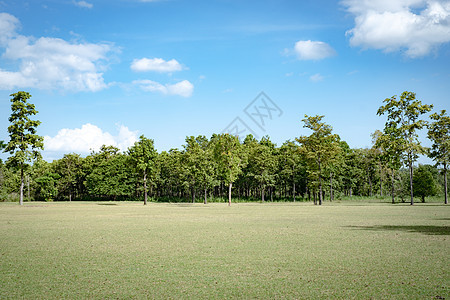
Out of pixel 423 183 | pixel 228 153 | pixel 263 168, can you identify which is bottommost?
pixel 423 183

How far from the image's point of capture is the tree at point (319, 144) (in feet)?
183

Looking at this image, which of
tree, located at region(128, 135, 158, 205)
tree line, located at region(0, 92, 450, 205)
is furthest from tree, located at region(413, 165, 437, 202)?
tree, located at region(128, 135, 158, 205)

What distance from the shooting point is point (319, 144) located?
5628 cm

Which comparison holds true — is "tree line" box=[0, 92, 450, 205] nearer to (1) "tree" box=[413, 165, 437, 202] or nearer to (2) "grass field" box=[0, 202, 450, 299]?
(1) "tree" box=[413, 165, 437, 202]

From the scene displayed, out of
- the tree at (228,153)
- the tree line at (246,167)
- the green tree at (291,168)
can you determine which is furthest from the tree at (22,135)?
the green tree at (291,168)

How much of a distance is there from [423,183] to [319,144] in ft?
57.4

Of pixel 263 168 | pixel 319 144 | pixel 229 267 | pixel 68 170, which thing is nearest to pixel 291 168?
pixel 263 168

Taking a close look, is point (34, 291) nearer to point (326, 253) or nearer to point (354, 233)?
point (326, 253)

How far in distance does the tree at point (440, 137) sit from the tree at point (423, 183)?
7354mm

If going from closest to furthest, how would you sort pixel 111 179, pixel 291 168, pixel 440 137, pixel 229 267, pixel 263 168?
pixel 229 267
pixel 440 137
pixel 263 168
pixel 291 168
pixel 111 179

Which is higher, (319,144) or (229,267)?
(319,144)

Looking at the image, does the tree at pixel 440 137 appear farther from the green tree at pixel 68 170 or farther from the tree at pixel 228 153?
the green tree at pixel 68 170

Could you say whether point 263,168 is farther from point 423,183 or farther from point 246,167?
point 423,183

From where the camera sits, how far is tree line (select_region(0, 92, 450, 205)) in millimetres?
48312
